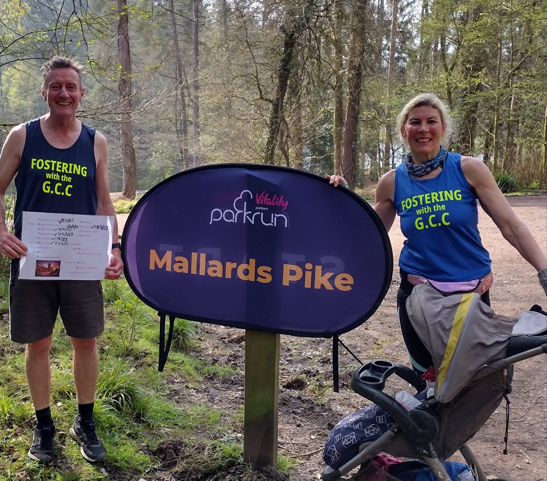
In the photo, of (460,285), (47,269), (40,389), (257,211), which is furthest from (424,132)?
(40,389)

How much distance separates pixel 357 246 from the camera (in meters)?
1.96

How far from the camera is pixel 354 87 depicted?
13312 millimetres

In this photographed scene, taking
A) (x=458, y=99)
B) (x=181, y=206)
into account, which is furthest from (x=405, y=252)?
(x=458, y=99)

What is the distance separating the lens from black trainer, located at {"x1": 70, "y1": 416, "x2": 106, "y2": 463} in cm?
242

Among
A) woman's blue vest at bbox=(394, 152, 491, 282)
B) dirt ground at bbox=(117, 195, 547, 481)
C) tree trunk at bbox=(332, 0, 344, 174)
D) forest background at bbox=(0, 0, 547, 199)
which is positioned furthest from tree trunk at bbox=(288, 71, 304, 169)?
woman's blue vest at bbox=(394, 152, 491, 282)

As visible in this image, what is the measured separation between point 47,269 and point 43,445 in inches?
32.9

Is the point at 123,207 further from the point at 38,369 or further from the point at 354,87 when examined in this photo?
the point at 38,369

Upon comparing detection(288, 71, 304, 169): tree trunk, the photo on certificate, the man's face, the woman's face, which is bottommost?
the photo on certificate

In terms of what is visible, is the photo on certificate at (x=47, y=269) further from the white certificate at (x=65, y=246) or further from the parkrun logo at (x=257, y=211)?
the parkrun logo at (x=257, y=211)

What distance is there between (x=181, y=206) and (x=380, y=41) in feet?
37.4

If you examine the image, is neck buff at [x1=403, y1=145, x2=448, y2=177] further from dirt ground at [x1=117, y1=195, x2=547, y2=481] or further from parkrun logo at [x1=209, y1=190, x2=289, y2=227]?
dirt ground at [x1=117, y1=195, x2=547, y2=481]

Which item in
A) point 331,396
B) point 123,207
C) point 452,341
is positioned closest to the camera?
point 452,341

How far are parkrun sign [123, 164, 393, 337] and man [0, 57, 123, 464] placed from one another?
32 cm

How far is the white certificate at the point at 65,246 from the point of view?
2.29 m
